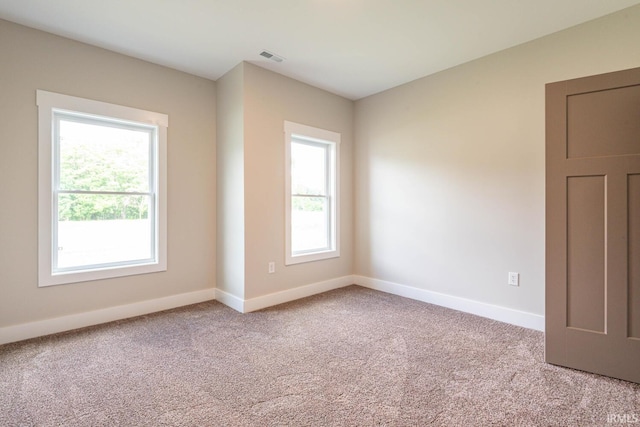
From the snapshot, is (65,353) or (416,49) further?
(416,49)

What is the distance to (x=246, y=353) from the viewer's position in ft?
7.90

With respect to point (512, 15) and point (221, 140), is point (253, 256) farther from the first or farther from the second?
point (512, 15)

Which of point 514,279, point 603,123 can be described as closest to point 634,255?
point 603,123

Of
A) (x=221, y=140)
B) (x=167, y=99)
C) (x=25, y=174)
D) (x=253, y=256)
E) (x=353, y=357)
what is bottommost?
(x=353, y=357)

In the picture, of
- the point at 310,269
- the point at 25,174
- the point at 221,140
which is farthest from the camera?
the point at 310,269

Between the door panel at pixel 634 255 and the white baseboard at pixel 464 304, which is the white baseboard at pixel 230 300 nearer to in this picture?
the white baseboard at pixel 464 304

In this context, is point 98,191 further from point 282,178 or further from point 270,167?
point 282,178

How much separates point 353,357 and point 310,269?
178 centimetres

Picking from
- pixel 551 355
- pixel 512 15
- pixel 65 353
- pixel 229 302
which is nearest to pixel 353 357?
pixel 551 355

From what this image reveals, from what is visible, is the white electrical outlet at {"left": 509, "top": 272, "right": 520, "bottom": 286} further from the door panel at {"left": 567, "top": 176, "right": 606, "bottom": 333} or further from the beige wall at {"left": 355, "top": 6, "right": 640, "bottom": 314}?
the door panel at {"left": 567, "top": 176, "right": 606, "bottom": 333}

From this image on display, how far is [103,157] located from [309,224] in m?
2.45

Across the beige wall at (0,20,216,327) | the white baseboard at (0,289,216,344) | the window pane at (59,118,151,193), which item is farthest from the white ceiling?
the white baseboard at (0,289,216,344)

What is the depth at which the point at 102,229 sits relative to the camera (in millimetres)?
3107

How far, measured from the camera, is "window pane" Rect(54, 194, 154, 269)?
2.90m
